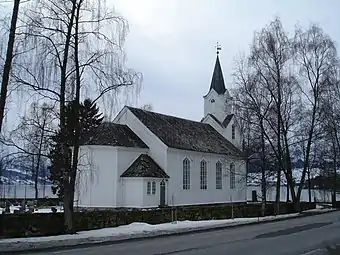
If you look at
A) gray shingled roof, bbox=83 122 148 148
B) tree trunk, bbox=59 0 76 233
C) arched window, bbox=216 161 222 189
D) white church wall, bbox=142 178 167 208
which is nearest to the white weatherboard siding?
arched window, bbox=216 161 222 189

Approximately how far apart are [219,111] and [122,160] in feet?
78.7

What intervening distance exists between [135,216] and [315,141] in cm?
2480

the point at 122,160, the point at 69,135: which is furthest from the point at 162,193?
the point at 69,135

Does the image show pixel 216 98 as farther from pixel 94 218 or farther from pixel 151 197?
pixel 94 218

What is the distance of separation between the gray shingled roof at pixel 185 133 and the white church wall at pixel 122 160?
323cm

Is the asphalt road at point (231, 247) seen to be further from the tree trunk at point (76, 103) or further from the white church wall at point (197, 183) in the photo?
the white church wall at point (197, 183)

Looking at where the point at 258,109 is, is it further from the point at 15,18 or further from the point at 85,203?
the point at 15,18

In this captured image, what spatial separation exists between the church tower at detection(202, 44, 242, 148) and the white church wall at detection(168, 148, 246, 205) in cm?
515

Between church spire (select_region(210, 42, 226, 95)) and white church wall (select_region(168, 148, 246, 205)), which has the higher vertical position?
church spire (select_region(210, 42, 226, 95))

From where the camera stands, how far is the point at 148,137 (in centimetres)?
5250

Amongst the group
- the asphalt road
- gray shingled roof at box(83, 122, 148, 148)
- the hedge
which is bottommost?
the asphalt road

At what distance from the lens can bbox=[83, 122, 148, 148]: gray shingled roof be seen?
159 ft

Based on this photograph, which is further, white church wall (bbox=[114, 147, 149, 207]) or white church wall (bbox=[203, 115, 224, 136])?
white church wall (bbox=[203, 115, 224, 136])

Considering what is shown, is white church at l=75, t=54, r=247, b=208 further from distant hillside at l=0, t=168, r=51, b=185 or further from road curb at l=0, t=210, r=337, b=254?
road curb at l=0, t=210, r=337, b=254
